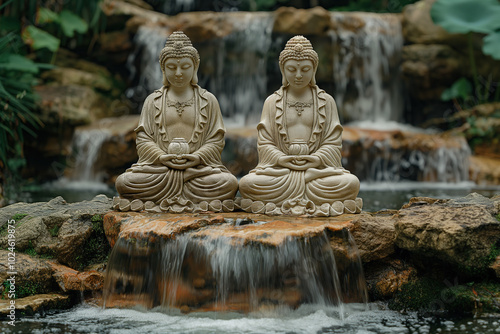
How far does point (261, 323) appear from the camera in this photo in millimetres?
4906

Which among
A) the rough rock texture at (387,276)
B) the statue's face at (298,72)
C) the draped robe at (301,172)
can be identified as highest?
the statue's face at (298,72)

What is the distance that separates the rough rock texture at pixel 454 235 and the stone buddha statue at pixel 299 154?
0.89 meters

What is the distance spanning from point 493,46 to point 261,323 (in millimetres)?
9713

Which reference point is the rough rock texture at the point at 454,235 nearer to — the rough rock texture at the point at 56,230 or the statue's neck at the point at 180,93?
the statue's neck at the point at 180,93

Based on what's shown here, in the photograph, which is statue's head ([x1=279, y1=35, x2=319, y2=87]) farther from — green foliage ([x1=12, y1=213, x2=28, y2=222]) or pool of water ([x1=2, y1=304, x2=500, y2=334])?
green foliage ([x1=12, y1=213, x2=28, y2=222])

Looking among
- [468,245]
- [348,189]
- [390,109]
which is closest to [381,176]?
[390,109]

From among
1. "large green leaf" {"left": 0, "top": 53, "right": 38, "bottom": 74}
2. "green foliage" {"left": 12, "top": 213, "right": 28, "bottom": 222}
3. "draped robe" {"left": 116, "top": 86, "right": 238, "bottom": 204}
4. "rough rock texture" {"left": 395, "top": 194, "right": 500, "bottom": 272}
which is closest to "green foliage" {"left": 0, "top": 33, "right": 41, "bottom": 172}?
"large green leaf" {"left": 0, "top": 53, "right": 38, "bottom": 74}

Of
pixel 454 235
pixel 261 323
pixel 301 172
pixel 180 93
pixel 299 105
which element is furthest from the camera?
pixel 180 93

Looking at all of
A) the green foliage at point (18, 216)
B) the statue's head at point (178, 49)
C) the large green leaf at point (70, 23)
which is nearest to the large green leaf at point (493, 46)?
the statue's head at point (178, 49)

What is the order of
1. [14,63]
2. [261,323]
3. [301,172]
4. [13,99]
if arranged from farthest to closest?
[14,63] < [13,99] < [301,172] < [261,323]

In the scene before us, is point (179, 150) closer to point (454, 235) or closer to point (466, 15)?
point (454, 235)

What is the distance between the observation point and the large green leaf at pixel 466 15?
12656 mm

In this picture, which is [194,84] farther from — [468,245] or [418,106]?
[418,106]

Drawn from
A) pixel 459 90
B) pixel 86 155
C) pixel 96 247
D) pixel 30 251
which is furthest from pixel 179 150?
pixel 459 90
